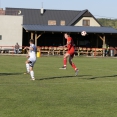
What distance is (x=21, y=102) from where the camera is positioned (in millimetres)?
10547

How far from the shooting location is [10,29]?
53.8 metres

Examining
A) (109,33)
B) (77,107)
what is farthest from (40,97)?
(109,33)

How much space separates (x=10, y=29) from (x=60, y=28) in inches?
260

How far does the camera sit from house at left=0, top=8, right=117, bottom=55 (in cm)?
5291

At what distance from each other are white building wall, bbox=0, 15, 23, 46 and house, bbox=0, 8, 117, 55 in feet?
1.95

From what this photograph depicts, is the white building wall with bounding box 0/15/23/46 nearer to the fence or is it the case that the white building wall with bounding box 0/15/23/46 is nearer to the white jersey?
the fence

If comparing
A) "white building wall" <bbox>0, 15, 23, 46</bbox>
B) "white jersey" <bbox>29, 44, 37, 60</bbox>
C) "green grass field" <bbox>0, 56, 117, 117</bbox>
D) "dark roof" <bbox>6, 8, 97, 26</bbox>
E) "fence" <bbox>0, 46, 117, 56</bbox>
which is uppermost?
"dark roof" <bbox>6, 8, 97, 26</bbox>

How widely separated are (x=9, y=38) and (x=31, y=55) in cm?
3782

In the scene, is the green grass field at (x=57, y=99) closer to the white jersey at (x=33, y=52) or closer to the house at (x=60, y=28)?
the white jersey at (x=33, y=52)

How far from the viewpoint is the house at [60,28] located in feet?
174

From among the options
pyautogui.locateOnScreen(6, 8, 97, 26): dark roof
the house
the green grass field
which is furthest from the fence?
the green grass field

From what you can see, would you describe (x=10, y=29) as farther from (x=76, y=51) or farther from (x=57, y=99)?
(x=57, y=99)

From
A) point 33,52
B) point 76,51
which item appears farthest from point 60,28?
point 33,52

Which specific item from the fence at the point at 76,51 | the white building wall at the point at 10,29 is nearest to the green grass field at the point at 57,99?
the fence at the point at 76,51
